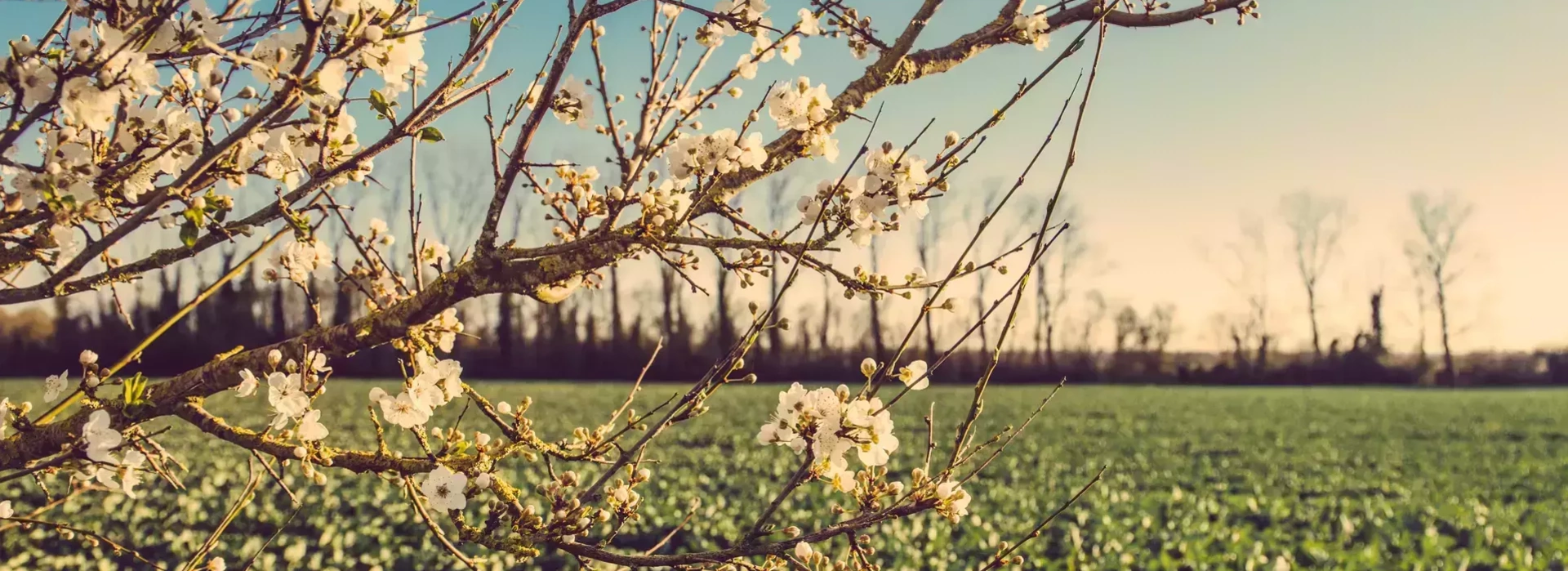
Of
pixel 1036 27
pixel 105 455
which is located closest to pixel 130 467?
pixel 105 455

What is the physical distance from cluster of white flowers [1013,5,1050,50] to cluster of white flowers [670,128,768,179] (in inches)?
28.2

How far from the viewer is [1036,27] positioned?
2.21m

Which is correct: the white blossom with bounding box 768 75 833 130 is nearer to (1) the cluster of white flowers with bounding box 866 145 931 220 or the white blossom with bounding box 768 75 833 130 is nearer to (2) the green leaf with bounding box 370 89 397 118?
(1) the cluster of white flowers with bounding box 866 145 931 220

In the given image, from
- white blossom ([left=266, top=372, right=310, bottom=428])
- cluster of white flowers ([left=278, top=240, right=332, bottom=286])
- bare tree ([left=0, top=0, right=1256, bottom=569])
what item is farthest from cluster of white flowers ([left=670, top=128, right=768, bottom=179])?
cluster of white flowers ([left=278, top=240, right=332, bottom=286])

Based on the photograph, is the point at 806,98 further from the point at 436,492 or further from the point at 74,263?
the point at 74,263

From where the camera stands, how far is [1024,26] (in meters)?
2.23

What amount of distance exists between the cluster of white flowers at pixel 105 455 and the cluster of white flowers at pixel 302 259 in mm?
598

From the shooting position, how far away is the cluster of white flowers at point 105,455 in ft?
5.14

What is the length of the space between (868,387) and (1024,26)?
3.56 ft

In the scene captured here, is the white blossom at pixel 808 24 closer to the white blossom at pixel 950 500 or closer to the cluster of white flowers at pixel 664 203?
the cluster of white flowers at pixel 664 203

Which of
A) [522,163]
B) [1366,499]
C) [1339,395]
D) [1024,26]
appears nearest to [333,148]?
[522,163]

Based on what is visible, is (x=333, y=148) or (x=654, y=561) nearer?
(x=654, y=561)

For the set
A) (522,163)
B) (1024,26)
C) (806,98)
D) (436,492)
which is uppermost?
(1024,26)

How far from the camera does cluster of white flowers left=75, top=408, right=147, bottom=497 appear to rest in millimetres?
1567
